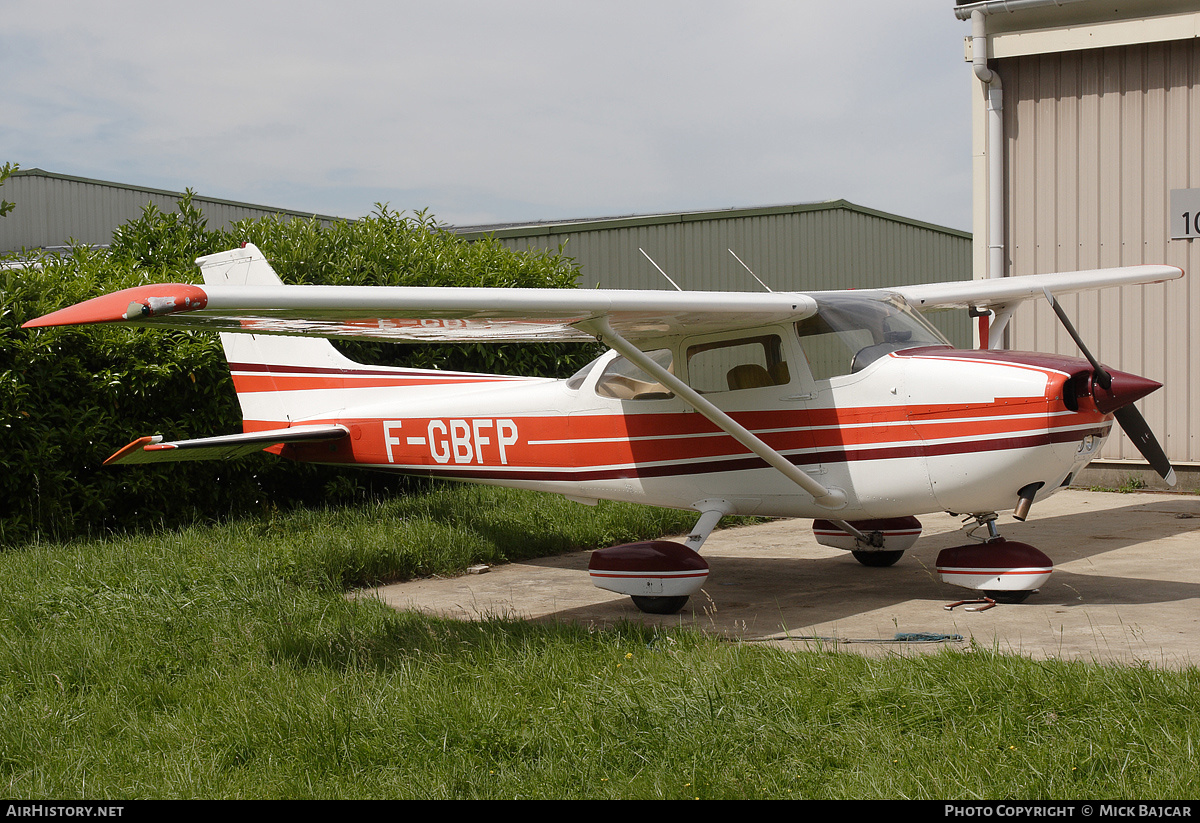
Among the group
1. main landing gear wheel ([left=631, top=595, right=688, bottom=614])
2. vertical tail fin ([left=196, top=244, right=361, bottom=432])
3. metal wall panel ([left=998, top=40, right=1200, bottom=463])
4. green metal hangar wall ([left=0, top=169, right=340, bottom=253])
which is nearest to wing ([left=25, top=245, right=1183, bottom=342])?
main landing gear wheel ([left=631, top=595, right=688, bottom=614])

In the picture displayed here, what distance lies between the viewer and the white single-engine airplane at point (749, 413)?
552 centimetres

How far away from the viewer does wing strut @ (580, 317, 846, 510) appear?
578 cm

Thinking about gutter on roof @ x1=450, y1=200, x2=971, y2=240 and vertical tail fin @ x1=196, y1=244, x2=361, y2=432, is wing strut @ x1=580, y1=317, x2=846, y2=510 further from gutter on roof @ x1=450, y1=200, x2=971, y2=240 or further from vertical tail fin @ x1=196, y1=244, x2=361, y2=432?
gutter on roof @ x1=450, y1=200, x2=971, y2=240

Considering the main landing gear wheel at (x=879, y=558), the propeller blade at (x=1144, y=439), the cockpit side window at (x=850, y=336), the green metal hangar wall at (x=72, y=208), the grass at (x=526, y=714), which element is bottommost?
the main landing gear wheel at (x=879, y=558)

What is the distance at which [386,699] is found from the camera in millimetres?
4273

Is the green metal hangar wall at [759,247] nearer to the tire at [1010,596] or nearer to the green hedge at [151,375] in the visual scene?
the green hedge at [151,375]

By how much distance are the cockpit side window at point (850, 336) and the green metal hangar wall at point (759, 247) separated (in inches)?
329

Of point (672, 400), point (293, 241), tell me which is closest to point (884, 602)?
point (672, 400)

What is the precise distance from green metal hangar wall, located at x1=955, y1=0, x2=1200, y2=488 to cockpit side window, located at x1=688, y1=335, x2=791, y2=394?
239 inches

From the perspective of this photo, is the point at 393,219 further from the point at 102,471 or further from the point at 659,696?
the point at 659,696

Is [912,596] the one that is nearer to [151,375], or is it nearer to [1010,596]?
[1010,596]

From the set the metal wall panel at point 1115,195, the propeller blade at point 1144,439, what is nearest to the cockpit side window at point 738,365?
the propeller blade at point 1144,439

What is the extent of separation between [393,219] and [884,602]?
25.5 feet

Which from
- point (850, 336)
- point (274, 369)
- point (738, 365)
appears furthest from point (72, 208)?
point (850, 336)
